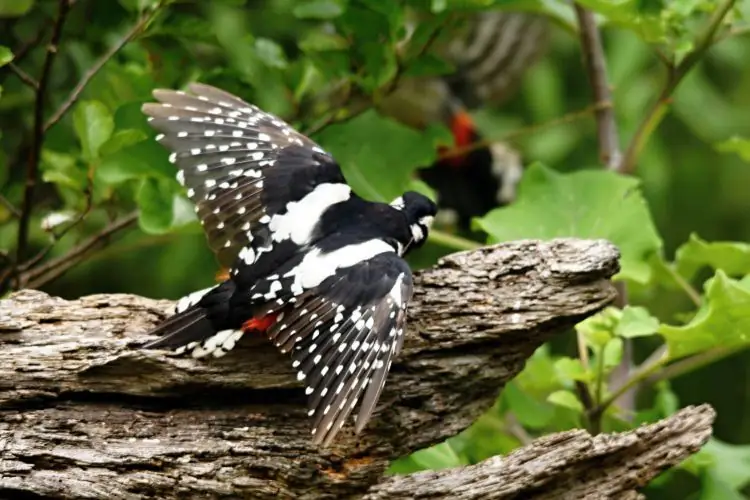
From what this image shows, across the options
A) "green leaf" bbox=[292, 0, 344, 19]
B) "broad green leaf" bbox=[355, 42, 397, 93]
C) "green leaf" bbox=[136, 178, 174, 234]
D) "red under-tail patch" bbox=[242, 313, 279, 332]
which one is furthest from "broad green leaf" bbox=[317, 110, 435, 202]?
"red under-tail patch" bbox=[242, 313, 279, 332]

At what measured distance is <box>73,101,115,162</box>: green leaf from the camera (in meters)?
1.79

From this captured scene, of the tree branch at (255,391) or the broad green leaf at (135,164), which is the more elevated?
the broad green leaf at (135,164)

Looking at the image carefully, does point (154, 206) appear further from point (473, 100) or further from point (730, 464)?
point (473, 100)

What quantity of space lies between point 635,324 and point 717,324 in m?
0.12

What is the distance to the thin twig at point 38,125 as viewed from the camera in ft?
5.49

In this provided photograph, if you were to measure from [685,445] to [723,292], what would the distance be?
0.22 metres

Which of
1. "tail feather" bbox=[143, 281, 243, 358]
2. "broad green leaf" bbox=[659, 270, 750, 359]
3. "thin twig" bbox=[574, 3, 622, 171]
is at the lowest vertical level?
"broad green leaf" bbox=[659, 270, 750, 359]

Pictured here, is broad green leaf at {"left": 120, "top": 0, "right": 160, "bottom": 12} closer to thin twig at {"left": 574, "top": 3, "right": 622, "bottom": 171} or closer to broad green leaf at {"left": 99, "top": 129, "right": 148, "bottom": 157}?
broad green leaf at {"left": 99, "top": 129, "right": 148, "bottom": 157}

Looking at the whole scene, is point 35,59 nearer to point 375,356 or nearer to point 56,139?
point 56,139

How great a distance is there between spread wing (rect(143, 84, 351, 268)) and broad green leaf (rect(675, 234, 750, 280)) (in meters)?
0.69

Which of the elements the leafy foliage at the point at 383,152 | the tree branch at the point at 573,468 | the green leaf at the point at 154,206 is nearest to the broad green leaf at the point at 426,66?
the leafy foliage at the point at 383,152

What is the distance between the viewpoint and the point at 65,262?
75.6 inches

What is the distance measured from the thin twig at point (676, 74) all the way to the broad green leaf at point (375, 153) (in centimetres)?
39

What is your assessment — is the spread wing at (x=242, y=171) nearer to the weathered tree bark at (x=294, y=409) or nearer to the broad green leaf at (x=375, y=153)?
the weathered tree bark at (x=294, y=409)
